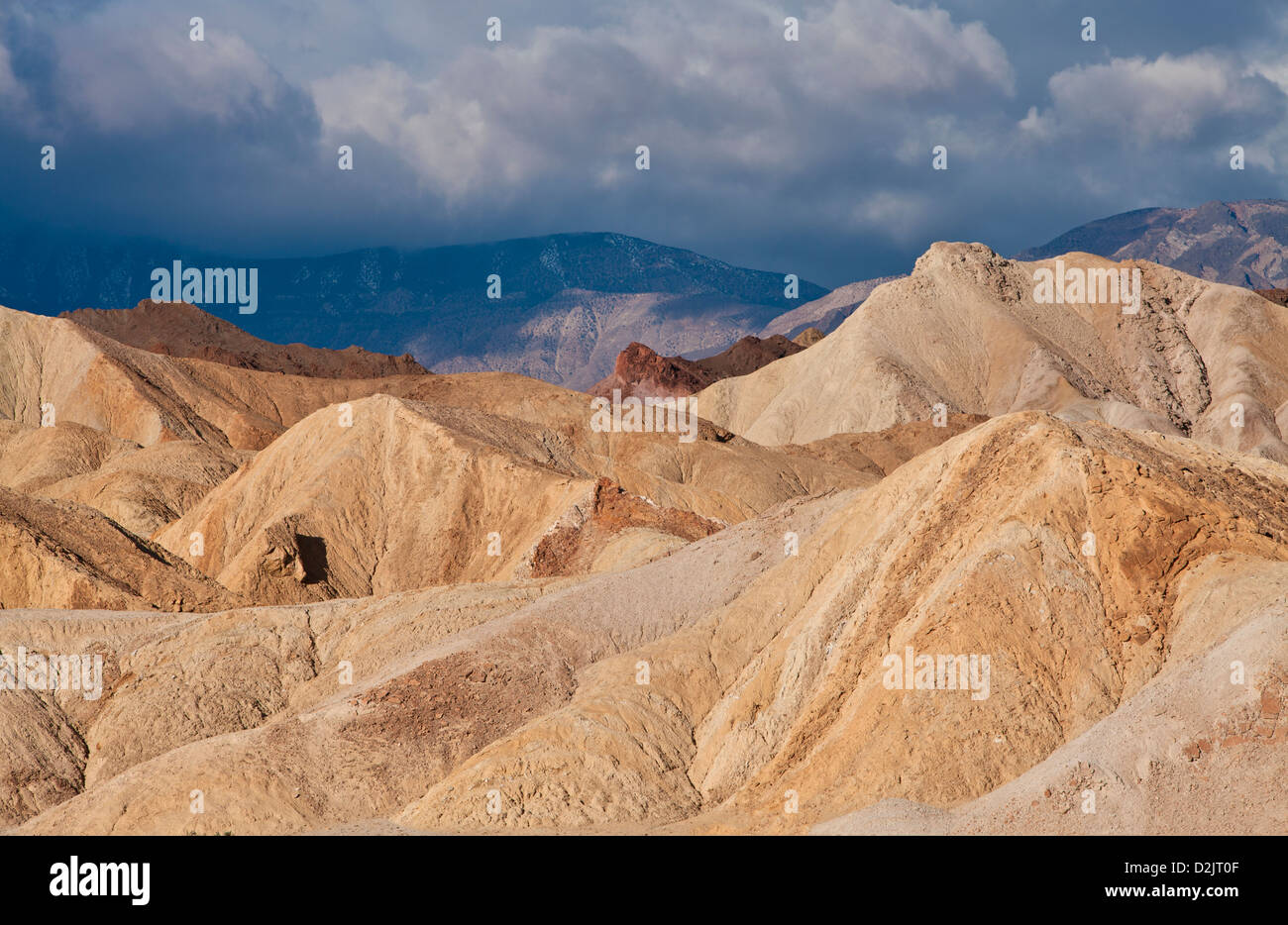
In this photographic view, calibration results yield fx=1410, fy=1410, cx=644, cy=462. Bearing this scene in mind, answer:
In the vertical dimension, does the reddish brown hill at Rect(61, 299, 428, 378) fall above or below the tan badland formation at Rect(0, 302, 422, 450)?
above

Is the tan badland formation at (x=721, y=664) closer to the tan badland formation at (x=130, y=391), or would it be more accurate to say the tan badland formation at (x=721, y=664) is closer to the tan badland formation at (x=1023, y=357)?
the tan badland formation at (x=130, y=391)

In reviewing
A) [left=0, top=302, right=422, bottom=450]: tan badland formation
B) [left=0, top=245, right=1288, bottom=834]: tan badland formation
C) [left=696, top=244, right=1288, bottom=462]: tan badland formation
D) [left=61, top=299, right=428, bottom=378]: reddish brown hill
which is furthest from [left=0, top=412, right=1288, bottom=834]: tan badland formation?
[left=61, top=299, right=428, bottom=378]: reddish brown hill

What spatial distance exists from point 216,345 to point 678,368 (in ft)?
166

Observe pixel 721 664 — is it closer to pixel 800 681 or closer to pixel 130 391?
pixel 800 681

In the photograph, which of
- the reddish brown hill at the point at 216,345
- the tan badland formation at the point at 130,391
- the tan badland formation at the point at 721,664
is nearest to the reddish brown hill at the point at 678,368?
the reddish brown hill at the point at 216,345

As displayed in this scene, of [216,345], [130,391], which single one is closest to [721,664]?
[130,391]

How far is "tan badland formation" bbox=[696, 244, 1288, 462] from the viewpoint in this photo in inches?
3967

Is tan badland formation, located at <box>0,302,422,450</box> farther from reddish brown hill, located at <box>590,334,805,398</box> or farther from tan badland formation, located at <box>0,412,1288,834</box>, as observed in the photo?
reddish brown hill, located at <box>590,334,805,398</box>

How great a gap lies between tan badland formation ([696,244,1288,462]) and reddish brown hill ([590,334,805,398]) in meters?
42.5

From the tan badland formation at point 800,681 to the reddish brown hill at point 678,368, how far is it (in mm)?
122322

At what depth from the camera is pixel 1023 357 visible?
4026 inches

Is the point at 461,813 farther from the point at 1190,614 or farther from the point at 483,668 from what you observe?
the point at 1190,614

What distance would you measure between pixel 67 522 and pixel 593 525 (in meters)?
17.1
